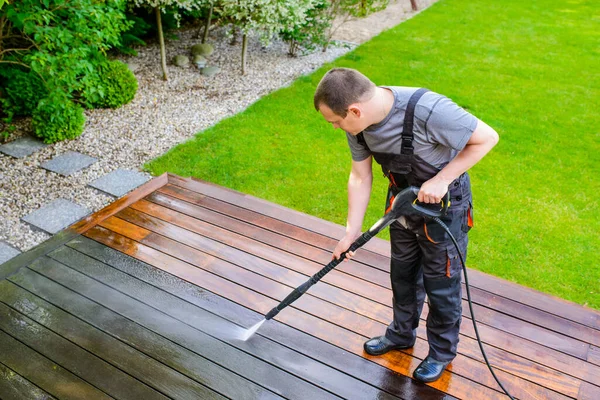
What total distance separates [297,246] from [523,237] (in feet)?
5.40

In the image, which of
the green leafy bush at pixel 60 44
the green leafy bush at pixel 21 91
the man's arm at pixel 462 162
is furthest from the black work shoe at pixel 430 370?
the green leafy bush at pixel 21 91

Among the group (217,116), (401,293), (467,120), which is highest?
(467,120)

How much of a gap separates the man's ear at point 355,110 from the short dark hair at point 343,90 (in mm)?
10

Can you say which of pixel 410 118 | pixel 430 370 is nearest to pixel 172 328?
pixel 430 370

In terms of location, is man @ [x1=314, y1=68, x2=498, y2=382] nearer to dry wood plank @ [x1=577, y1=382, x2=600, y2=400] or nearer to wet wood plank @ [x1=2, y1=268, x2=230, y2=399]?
dry wood plank @ [x1=577, y1=382, x2=600, y2=400]

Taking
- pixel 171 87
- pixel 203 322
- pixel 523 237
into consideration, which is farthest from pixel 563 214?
pixel 171 87

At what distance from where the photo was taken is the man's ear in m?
1.68

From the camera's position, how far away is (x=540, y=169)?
4.23 metres

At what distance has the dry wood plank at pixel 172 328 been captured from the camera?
2176 millimetres

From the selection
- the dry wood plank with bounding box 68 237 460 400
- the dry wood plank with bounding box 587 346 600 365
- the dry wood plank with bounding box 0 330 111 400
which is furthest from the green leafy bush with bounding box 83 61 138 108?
the dry wood plank with bounding box 587 346 600 365

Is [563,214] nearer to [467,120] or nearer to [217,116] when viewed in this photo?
[467,120]

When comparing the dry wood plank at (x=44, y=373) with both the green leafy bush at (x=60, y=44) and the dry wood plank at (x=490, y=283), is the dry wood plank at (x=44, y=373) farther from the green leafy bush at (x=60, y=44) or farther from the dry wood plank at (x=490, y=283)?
the green leafy bush at (x=60, y=44)

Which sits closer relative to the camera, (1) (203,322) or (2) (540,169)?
(1) (203,322)

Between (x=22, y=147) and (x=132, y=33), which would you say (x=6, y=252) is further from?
(x=132, y=33)
